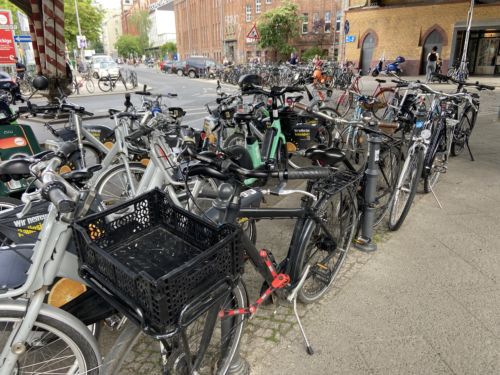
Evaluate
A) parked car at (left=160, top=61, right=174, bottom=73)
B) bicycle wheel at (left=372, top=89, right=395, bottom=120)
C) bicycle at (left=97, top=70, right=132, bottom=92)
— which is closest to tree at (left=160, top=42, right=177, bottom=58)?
parked car at (left=160, top=61, right=174, bottom=73)

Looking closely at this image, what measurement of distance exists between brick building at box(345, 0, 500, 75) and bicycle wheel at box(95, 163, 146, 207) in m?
26.0

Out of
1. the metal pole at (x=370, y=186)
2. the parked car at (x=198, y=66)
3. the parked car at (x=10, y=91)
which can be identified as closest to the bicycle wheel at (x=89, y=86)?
the parked car at (x=198, y=66)

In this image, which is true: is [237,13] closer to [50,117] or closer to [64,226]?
[50,117]

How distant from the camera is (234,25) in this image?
48.9 meters

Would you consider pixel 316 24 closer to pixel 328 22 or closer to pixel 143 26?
pixel 328 22

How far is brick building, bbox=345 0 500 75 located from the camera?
23.4 m

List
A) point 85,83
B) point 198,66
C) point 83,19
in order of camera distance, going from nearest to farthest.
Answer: point 85,83
point 198,66
point 83,19

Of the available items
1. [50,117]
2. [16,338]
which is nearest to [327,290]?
[16,338]

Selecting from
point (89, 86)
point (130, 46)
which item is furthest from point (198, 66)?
point (130, 46)

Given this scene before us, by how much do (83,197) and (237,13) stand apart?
5113 cm

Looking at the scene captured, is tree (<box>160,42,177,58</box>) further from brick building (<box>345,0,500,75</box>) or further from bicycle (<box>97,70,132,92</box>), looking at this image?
bicycle (<box>97,70,132,92</box>)

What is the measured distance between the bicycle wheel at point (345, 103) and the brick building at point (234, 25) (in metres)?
33.0

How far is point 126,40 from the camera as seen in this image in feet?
276

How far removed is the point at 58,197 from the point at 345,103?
333 inches
